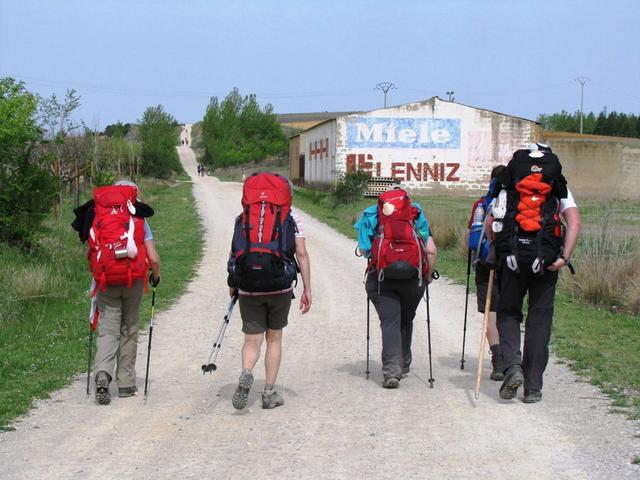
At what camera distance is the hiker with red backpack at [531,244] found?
6.45 meters

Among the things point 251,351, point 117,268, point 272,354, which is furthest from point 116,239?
point 272,354

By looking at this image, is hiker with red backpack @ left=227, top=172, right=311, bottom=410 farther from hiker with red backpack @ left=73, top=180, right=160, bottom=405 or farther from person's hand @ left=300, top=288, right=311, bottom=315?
hiker with red backpack @ left=73, top=180, right=160, bottom=405

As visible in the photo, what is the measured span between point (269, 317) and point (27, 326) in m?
→ 4.95

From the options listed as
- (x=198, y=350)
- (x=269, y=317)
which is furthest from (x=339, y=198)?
(x=269, y=317)

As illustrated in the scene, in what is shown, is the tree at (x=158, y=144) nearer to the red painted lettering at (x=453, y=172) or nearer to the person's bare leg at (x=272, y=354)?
the red painted lettering at (x=453, y=172)

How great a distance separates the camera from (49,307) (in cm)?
1186

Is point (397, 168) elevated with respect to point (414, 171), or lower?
elevated

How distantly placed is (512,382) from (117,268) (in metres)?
3.23

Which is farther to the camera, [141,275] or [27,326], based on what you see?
[27,326]

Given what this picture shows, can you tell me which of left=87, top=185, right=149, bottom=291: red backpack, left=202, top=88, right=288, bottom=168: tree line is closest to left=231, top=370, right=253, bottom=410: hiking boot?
left=87, top=185, right=149, bottom=291: red backpack

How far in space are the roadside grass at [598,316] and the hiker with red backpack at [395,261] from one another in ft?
5.76

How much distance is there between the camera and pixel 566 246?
6516 mm

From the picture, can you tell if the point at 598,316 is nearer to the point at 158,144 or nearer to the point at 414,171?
the point at 414,171

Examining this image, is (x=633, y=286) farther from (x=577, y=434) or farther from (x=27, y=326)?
(x=27, y=326)
